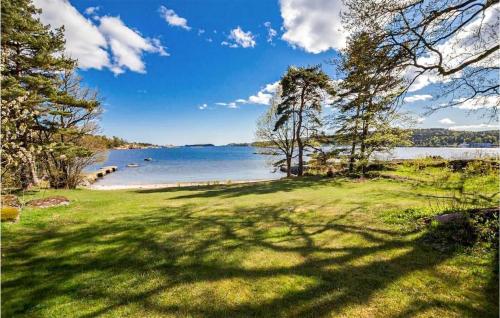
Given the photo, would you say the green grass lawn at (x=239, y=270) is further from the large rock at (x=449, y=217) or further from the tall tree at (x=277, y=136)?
the tall tree at (x=277, y=136)

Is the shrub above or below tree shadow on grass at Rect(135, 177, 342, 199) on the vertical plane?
above

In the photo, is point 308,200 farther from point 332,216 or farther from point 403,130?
point 403,130

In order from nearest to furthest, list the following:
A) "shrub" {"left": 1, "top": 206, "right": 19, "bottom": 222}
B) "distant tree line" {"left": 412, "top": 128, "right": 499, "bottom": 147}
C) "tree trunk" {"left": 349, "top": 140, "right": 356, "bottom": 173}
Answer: "shrub" {"left": 1, "top": 206, "right": 19, "bottom": 222} → "distant tree line" {"left": 412, "top": 128, "right": 499, "bottom": 147} → "tree trunk" {"left": 349, "top": 140, "right": 356, "bottom": 173}

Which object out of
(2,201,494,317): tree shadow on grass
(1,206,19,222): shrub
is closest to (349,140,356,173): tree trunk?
(2,201,494,317): tree shadow on grass

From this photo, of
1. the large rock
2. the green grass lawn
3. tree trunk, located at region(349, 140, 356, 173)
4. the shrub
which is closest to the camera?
the green grass lawn

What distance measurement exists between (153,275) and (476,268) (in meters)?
6.12

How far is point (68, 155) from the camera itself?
58.4ft

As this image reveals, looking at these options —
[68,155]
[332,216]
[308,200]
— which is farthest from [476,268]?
[68,155]

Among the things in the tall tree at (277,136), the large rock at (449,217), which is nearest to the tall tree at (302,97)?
the tall tree at (277,136)

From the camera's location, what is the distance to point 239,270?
17.5ft

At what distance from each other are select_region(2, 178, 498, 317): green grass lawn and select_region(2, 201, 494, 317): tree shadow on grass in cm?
2

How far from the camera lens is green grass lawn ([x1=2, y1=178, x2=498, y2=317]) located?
412cm

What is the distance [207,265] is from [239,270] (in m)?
0.74

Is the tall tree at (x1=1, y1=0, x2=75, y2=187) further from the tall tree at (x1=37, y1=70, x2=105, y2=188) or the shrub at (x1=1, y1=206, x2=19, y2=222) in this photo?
the shrub at (x1=1, y1=206, x2=19, y2=222)
